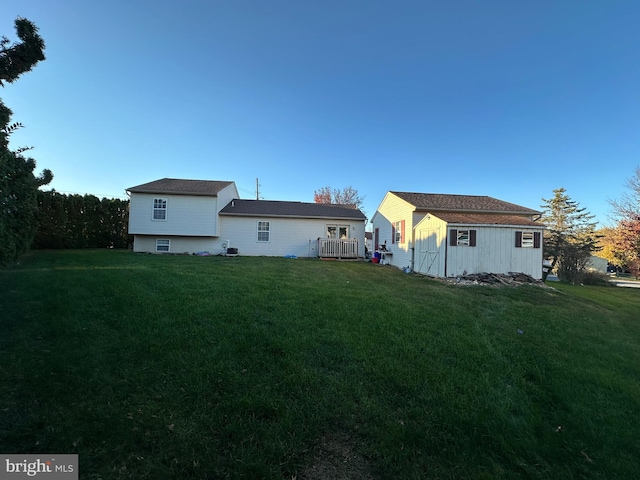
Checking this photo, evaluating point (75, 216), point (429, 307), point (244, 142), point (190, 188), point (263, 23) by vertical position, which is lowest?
point (429, 307)

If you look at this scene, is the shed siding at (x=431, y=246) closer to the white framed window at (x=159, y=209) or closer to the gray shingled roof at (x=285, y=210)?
the gray shingled roof at (x=285, y=210)

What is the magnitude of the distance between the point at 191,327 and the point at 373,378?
2874 millimetres

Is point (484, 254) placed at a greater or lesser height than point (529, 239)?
lesser

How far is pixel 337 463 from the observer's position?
84.8 inches

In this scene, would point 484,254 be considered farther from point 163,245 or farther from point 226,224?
point 163,245

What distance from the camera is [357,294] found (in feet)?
24.6

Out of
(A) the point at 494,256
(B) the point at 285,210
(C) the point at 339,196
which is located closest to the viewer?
(A) the point at 494,256

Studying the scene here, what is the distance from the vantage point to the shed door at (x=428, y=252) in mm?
12633

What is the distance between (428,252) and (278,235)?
9.81 metres

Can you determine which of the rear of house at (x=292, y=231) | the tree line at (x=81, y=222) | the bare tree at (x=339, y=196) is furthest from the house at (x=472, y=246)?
the bare tree at (x=339, y=196)

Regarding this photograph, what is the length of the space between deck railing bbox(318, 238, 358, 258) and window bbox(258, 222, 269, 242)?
11.8 feet

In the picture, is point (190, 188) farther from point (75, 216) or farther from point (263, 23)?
point (263, 23)

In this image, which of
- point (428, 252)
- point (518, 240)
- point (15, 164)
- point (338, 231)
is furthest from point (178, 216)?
point (518, 240)

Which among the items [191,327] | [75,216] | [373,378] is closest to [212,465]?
[373,378]
